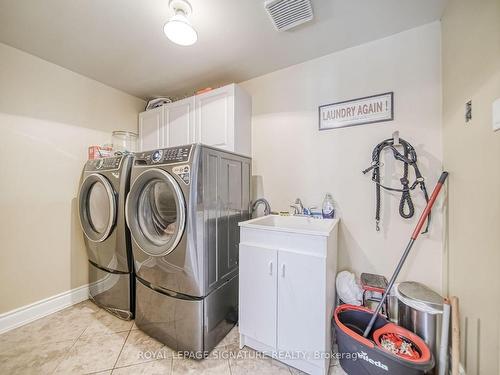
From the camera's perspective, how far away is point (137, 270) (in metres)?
1.59

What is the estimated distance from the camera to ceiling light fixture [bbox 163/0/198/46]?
3.98ft

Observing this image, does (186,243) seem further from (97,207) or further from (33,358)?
(33,358)

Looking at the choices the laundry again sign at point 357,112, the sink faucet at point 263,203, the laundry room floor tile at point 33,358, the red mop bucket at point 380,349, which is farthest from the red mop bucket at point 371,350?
the laundry room floor tile at point 33,358

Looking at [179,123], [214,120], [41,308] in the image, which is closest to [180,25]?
[214,120]

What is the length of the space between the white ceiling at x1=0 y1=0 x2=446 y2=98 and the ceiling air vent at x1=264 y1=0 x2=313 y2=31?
0.05m

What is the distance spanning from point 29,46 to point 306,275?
2832 mm

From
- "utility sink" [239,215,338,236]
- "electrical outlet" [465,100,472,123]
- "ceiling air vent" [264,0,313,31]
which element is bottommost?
"utility sink" [239,215,338,236]

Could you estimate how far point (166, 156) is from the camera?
1410 mm

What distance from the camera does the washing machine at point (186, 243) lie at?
1.30 m

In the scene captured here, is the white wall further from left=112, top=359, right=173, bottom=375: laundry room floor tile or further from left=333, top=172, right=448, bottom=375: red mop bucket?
left=112, top=359, right=173, bottom=375: laundry room floor tile

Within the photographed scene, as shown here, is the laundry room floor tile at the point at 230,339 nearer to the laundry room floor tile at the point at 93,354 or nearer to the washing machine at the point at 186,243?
the washing machine at the point at 186,243

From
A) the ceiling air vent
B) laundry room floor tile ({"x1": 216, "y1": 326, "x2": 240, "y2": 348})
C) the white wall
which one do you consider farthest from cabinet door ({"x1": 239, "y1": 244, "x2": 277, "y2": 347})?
the ceiling air vent

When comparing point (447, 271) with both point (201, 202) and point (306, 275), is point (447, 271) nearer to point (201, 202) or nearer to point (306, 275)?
point (306, 275)

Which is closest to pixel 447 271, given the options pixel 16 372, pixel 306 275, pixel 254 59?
pixel 306 275
